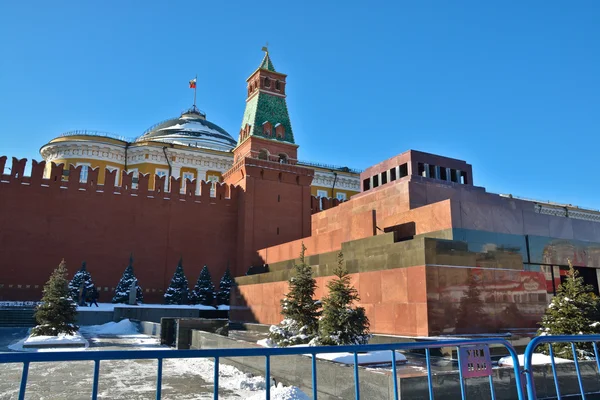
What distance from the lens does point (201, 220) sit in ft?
79.0

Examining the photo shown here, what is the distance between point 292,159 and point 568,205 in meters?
27.6

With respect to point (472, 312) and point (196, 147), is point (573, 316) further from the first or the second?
point (196, 147)

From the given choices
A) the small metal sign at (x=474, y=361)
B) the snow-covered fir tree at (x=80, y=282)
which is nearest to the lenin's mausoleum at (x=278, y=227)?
the snow-covered fir tree at (x=80, y=282)

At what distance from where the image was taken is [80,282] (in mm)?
19984

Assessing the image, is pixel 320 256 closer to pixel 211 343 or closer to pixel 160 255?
pixel 211 343

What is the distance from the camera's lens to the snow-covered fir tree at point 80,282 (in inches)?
778

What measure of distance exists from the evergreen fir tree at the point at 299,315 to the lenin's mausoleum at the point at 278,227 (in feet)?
5.87

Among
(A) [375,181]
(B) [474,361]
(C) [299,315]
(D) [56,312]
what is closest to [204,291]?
(D) [56,312]

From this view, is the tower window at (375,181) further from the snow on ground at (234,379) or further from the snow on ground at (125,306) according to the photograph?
the snow on ground at (125,306)

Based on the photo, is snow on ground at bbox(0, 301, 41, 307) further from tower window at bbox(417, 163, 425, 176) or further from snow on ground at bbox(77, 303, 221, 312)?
tower window at bbox(417, 163, 425, 176)

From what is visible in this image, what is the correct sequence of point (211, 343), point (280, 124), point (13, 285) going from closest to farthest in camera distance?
1. point (211, 343)
2. point (13, 285)
3. point (280, 124)

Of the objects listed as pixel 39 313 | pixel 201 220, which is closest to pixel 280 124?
pixel 201 220

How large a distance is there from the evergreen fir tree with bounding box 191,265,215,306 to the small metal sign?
1914 cm

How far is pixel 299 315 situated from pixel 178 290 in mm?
14210
